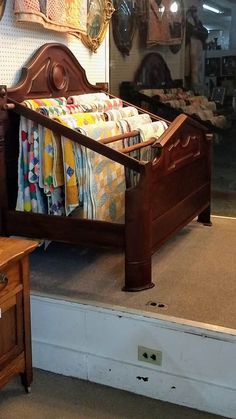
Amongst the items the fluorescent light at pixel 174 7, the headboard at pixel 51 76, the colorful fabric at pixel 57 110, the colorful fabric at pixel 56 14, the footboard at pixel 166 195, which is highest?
the fluorescent light at pixel 174 7

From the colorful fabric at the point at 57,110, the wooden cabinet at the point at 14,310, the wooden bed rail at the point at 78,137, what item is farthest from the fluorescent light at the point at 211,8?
the wooden cabinet at the point at 14,310

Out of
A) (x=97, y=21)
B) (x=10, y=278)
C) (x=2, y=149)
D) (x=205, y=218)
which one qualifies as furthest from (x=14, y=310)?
(x=97, y=21)

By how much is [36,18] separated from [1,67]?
292 millimetres

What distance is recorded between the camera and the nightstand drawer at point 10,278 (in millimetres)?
1667

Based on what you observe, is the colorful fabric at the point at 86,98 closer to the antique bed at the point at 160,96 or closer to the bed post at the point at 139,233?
the antique bed at the point at 160,96

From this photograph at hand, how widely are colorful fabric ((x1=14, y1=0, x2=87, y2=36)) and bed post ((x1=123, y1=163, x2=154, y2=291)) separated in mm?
978

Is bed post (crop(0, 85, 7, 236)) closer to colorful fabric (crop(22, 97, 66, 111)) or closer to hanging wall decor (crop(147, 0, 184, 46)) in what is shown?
colorful fabric (crop(22, 97, 66, 111))

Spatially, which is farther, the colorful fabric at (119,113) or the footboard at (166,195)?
the colorful fabric at (119,113)

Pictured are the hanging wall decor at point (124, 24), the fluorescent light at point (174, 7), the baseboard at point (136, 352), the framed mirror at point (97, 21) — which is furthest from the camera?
the hanging wall decor at point (124, 24)

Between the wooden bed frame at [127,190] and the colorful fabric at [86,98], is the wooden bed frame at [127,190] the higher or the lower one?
the lower one

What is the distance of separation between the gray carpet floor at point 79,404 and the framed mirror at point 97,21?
1.99 meters

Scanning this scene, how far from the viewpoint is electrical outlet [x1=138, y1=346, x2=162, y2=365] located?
1866 millimetres

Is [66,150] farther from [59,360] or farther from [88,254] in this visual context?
[59,360]

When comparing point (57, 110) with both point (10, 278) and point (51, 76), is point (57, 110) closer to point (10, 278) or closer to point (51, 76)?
point (51, 76)
